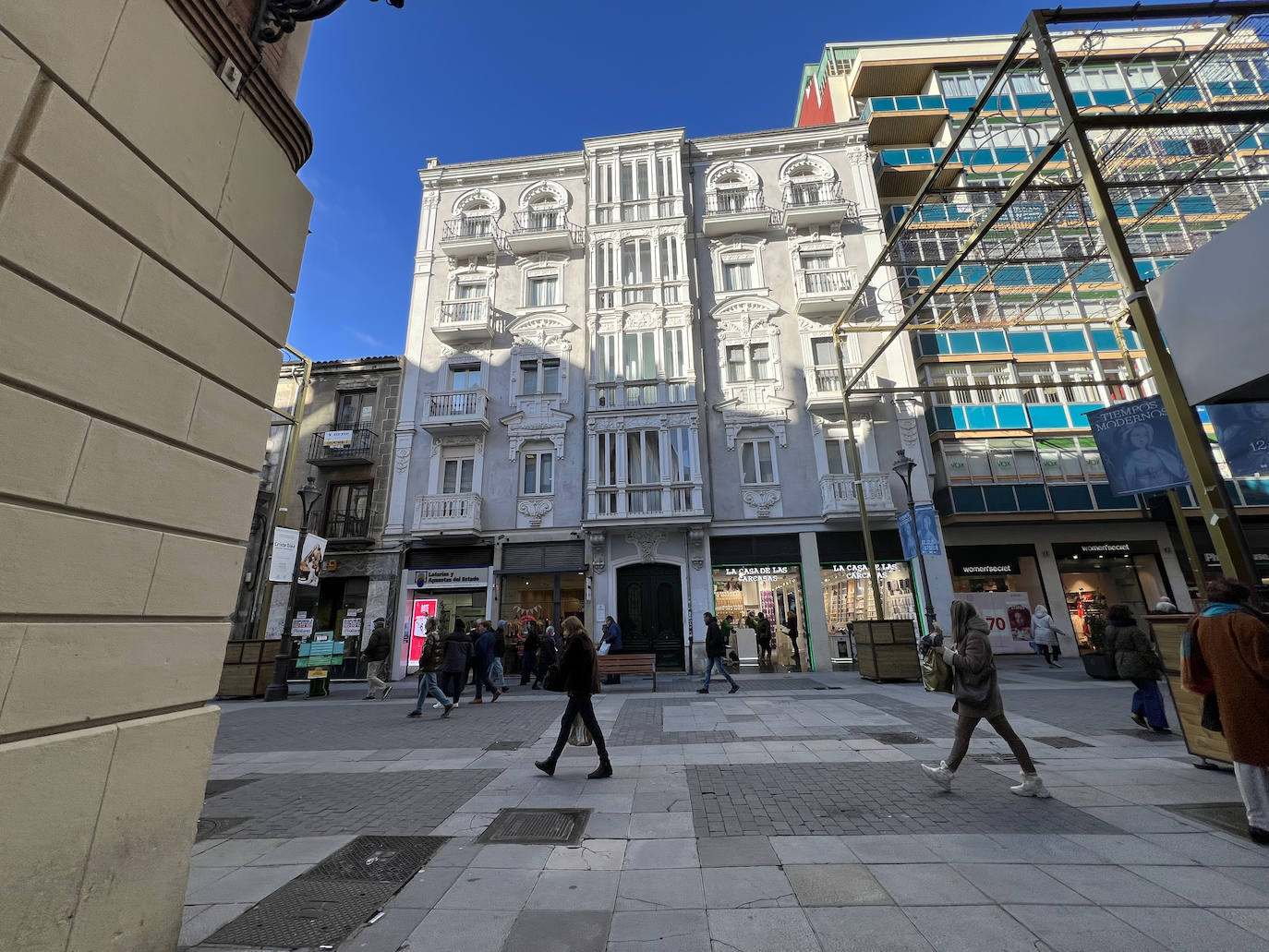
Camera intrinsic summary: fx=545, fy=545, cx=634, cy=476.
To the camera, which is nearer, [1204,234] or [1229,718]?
[1229,718]

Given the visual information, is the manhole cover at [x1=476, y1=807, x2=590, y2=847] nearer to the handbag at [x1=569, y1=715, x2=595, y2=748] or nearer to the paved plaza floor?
the paved plaza floor

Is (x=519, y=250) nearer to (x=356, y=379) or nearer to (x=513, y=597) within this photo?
(x=356, y=379)

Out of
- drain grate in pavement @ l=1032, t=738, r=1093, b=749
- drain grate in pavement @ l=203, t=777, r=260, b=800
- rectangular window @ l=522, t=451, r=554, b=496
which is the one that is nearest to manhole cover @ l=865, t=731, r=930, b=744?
drain grate in pavement @ l=1032, t=738, r=1093, b=749

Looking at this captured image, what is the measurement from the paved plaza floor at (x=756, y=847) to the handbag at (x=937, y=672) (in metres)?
0.95

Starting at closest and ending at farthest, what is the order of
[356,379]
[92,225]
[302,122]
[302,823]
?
1. [92,225]
2. [302,122]
3. [302,823]
4. [356,379]

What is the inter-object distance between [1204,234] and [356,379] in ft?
105

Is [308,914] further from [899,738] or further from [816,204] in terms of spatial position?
[816,204]

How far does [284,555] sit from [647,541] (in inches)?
435

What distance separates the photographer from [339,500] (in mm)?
22453

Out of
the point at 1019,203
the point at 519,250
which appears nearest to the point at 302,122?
the point at 1019,203

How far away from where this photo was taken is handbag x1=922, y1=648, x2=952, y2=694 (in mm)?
5387

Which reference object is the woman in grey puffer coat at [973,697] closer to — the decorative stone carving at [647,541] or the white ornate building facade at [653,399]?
the white ornate building facade at [653,399]

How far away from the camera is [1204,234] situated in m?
18.3

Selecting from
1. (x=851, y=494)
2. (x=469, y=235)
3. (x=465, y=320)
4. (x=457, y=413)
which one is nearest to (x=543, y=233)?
(x=469, y=235)
